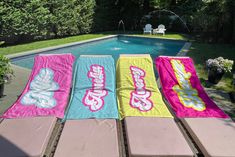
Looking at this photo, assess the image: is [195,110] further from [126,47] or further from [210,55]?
[126,47]

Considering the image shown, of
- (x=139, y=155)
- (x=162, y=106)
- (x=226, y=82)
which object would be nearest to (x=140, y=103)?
(x=162, y=106)

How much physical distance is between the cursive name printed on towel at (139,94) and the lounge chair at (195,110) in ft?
1.64

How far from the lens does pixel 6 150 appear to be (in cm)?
310

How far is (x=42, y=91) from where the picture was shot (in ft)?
16.2

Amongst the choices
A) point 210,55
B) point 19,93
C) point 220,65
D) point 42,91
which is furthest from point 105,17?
point 42,91

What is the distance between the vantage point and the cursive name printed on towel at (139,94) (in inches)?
175

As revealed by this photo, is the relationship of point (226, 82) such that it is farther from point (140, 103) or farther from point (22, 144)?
point (22, 144)

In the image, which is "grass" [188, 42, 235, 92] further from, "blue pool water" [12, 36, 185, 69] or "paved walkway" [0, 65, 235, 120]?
"blue pool water" [12, 36, 185, 69]

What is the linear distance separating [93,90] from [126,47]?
25.8 ft

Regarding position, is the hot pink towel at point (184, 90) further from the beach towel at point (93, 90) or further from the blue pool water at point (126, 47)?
the blue pool water at point (126, 47)

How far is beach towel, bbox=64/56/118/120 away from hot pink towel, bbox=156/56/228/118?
1.22 meters

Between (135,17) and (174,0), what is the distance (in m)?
3.08

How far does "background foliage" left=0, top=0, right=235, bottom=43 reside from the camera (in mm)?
10906

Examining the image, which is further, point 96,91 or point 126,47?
point 126,47
